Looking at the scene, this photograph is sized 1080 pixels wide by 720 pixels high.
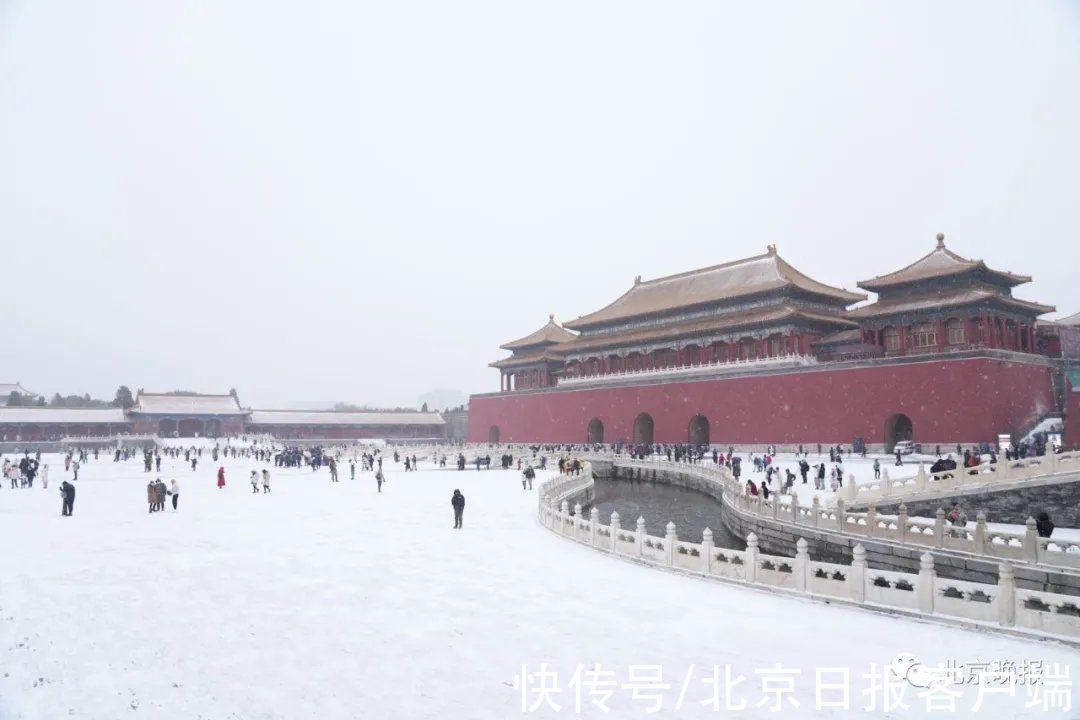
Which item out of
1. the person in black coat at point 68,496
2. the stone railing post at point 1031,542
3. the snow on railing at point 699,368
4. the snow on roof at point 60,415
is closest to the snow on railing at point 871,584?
the stone railing post at point 1031,542

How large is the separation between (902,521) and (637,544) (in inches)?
236

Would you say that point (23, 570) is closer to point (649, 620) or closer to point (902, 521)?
point (649, 620)

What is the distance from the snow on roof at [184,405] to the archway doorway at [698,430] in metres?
43.5

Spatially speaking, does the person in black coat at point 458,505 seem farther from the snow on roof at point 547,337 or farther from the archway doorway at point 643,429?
the snow on roof at point 547,337

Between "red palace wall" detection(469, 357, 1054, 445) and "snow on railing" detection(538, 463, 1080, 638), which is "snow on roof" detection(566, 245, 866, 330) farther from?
"snow on railing" detection(538, 463, 1080, 638)

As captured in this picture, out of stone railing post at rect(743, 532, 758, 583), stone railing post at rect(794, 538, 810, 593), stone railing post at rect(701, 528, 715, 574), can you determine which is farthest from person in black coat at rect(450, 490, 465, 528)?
stone railing post at rect(794, 538, 810, 593)

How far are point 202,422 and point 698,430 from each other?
4574 cm

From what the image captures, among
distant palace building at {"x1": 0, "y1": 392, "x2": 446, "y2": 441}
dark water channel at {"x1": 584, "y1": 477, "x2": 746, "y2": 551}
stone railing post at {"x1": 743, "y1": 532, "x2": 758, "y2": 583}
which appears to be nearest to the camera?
stone railing post at {"x1": 743, "y1": 532, "x2": 758, "y2": 583}

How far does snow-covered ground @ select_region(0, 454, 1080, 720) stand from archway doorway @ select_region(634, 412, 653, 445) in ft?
93.4

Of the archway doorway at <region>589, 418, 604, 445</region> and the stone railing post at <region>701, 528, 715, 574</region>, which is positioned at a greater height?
the archway doorway at <region>589, 418, 604, 445</region>

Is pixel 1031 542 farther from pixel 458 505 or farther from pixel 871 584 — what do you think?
pixel 458 505

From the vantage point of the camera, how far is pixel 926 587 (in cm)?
928

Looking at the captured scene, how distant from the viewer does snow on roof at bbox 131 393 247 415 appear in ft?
209

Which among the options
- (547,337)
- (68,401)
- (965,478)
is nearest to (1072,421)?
(965,478)
